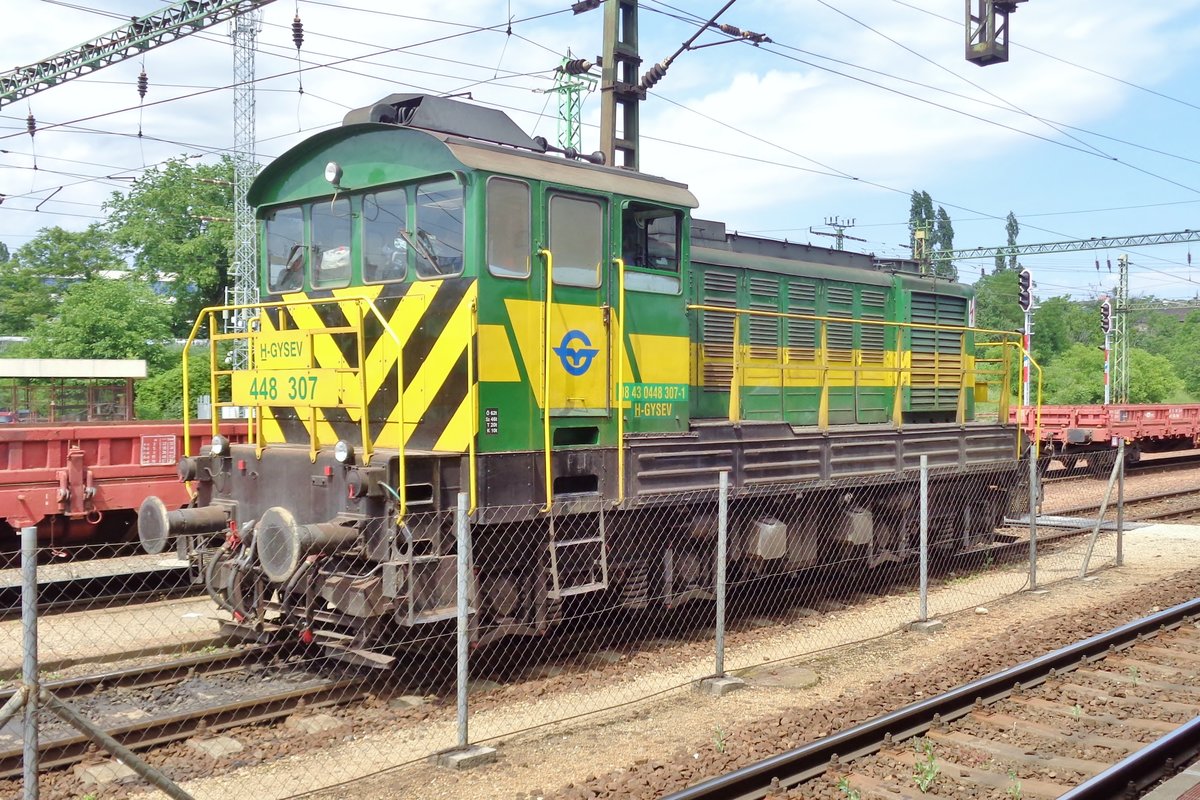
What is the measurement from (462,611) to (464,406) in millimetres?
1735

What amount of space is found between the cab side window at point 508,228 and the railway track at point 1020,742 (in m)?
3.95

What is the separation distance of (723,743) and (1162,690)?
139 inches

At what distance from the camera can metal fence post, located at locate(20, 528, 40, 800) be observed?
4031 millimetres

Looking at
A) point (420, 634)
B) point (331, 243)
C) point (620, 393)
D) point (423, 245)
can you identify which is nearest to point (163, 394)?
point (331, 243)

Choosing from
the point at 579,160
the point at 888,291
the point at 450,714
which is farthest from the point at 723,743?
the point at 888,291

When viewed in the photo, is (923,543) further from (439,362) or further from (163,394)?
(163,394)

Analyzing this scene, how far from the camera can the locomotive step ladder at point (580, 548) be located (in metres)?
7.73

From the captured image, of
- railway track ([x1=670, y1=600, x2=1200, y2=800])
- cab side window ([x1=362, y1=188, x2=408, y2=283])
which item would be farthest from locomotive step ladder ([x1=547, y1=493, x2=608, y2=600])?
railway track ([x1=670, y1=600, x2=1200, y2=800])

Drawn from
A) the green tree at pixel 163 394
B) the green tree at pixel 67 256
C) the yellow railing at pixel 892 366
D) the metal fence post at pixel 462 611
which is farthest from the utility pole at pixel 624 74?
the green tree at pixel 67 256

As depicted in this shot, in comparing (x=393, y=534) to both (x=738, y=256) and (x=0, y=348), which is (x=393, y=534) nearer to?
(x=738, y=256)

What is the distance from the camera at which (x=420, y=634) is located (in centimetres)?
783

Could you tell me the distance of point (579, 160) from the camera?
8.83 metres

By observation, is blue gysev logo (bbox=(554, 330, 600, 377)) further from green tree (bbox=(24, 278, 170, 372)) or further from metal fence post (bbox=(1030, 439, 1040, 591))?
green tree (bbox=(24, 278, 170, 372))

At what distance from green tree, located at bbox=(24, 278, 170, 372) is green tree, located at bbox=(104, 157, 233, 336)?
8.15 meters
